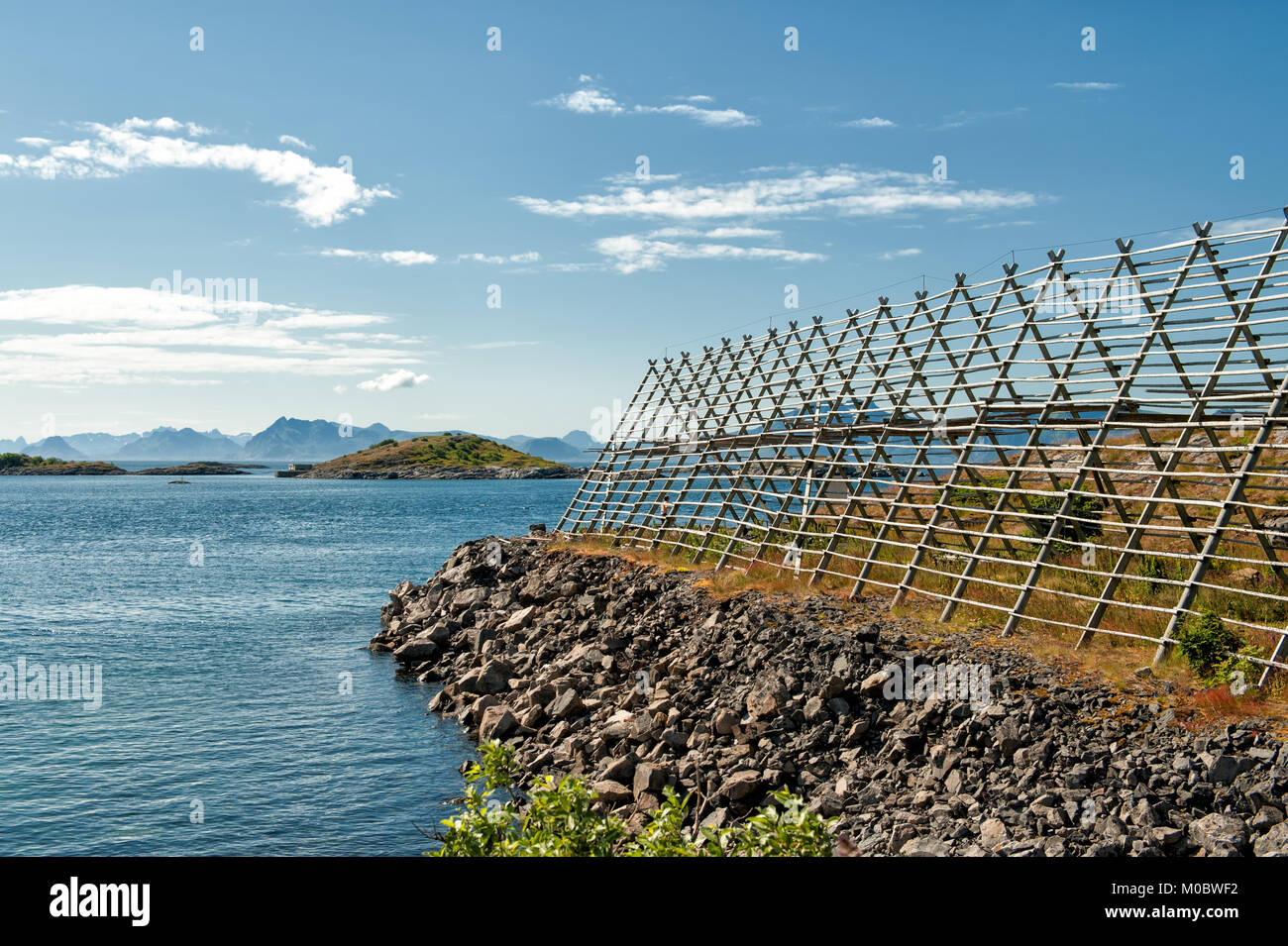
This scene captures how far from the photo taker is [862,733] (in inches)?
468

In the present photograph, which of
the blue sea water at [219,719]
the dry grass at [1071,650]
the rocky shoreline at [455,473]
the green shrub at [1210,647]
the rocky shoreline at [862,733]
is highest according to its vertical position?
the rocky shoreline at [455,473]

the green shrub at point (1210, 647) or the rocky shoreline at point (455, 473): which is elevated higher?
the rocky shoreline at point (455, 473)

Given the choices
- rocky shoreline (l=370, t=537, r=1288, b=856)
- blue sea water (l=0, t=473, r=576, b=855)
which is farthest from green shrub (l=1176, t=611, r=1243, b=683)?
blue sea water (l=0, t=473, r=576, b=855)

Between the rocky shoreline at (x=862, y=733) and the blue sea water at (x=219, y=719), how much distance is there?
2271 millimetres

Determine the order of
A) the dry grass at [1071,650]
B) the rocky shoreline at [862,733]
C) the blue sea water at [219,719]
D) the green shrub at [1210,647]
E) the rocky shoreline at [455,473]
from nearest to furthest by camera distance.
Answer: the rocky shoreline at [862,733], the dry grass at [1071,650], the green shrub at [1210,647], the blue sea water at [219,719], the rocky shoreline at [455,473]

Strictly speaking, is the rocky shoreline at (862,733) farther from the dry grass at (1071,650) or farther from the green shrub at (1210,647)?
the green shrub at (1210,647)

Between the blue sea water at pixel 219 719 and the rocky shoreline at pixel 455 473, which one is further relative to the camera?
the rocky shoreline at pixel 455 473

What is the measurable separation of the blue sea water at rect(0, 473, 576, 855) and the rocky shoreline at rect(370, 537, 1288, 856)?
2271 millimetres

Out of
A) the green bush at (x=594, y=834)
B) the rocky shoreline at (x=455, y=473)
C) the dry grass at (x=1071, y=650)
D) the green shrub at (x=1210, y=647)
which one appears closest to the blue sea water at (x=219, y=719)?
the green bush at (x=594, y=834)

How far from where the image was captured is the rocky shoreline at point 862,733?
838cm

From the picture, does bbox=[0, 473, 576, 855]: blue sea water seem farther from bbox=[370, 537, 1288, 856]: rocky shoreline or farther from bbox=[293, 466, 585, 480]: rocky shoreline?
bbox=[293, 466, 585, 480]: rocky shoreline

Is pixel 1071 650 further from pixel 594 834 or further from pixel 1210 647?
pixel 594 834

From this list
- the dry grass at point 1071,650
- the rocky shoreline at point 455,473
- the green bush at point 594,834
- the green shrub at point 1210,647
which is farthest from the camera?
the rocky shoreline at point 455,473
